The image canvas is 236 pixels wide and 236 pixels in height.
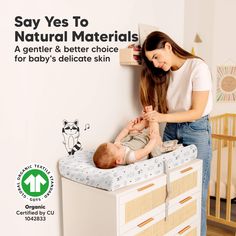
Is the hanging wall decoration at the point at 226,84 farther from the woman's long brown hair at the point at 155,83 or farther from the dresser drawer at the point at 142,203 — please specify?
the dresser drawer at the point at 142,203

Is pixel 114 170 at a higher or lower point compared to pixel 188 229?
higher

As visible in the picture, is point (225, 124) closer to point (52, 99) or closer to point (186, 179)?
point (186, 179)

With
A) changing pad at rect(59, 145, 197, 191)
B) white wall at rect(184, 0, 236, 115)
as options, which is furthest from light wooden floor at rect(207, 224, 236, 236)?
white wall at rect(184, 0, 236, 115)

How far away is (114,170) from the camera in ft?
4.95

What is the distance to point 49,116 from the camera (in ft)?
5.52

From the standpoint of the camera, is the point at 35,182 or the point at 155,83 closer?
the point at 35,182

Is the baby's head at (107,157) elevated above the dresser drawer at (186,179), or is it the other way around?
the baby's head at (107,157)

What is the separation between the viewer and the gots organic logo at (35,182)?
1639 mm

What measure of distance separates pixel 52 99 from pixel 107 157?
407 millimetres

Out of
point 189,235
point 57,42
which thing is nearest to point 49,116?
point 57,42

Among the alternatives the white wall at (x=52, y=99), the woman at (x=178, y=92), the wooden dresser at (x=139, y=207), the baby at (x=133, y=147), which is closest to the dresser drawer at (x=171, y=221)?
the wooden dresser at (x=139, y=207)

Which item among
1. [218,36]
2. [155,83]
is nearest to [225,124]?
[218,36]

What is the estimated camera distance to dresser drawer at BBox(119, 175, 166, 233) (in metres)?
1.46

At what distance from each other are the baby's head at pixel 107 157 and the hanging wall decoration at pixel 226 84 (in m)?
2.47
